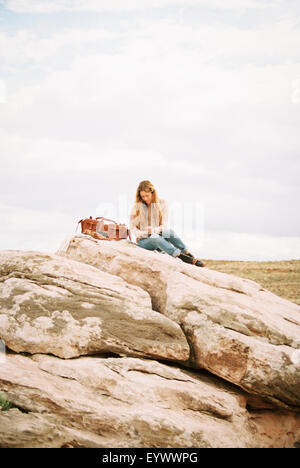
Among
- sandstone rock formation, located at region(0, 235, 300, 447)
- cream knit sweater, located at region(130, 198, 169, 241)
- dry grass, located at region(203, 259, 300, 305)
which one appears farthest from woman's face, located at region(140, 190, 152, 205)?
dry grass, located at region(203, 259, 300, 305)

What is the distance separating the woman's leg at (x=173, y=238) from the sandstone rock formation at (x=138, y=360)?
183 cm

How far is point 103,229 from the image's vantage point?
1334 centimetres

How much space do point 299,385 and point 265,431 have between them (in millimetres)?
1286

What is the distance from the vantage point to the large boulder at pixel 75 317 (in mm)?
8930

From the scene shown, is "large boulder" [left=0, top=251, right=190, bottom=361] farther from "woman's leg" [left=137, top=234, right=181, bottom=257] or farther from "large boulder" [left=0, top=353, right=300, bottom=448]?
"woman's leg" [left=137, top=234, right=181, bottom=257]

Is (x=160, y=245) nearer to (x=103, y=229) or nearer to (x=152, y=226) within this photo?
(x=152, y=226)

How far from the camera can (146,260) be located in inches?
448

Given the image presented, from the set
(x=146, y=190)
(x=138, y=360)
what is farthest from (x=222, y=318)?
(x=146, y=190)

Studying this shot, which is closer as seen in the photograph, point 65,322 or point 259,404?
point 65,322

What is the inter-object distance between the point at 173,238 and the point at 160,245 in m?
0.56

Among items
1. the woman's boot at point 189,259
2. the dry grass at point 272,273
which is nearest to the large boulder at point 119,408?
the woman's boot at point 189,259
